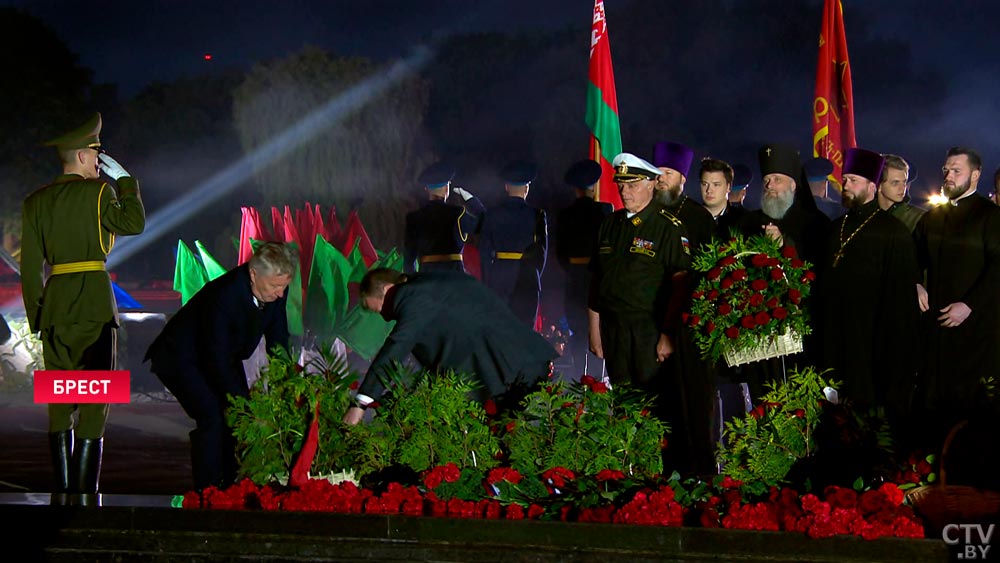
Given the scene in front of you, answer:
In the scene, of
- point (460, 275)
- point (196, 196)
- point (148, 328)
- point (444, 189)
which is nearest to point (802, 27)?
point (196, 196)

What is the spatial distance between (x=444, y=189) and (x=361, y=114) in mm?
10812

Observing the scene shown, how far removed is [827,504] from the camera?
4629 millimetres

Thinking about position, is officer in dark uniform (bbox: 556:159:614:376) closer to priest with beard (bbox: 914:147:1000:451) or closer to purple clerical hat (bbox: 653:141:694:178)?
purple clerical hat (bbox: 653:141:694:178)

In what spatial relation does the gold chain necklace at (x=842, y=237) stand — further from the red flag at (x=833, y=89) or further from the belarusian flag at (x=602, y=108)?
the belarusian flag at (x=602, y=108)

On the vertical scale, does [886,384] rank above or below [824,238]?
below

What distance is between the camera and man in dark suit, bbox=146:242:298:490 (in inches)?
259

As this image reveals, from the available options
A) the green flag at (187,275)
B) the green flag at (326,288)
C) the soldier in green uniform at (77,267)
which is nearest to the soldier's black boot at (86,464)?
the soldier in green uniform at (77,267)

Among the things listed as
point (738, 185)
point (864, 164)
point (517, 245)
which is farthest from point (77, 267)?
point (738, 185)

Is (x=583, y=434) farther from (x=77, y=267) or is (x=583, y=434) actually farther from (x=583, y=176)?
(x=583, y=176)

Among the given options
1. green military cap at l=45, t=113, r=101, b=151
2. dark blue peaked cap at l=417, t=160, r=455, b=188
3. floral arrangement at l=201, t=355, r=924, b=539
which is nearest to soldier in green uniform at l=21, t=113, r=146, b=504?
green military cap at l=45, t=113, r=101, b=151

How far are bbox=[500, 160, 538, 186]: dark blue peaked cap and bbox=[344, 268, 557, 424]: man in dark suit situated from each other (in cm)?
452

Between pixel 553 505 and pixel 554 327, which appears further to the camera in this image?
pixel 554 327

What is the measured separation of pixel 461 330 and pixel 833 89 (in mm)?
7069

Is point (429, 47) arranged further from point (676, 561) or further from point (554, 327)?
point (676, 561)
